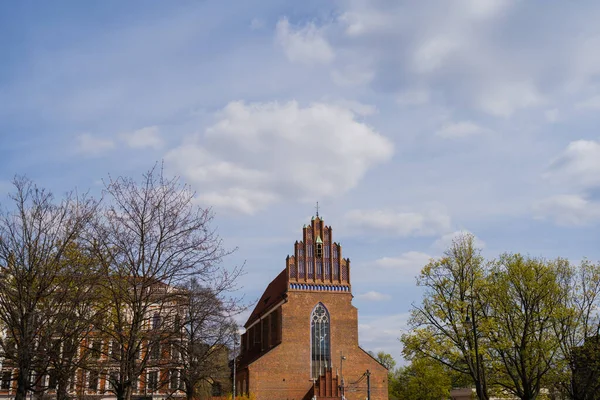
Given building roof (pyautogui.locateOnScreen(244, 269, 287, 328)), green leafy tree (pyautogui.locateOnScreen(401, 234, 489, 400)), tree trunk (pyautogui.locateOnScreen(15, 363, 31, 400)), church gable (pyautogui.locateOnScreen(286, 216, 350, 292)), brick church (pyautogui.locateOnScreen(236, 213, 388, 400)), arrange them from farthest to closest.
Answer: building roof (pyautogui.locateOnScreen(244, 269, 287, 328)), church gable (pyautogui.locateOnScreen(286, 216, 350, 292)), brick church (pyautogui.locateOnScreen(236, 213, 388, 400)), green leafy tree (pyautogui.locateOnScreen(401, 234, 489, 400)), tree trunk (pyautogui.locateOnScreen(15, 363, 31, 400))

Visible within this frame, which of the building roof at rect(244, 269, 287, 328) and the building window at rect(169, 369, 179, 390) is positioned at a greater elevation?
the building roof at rect(244, 269, 287, 328)

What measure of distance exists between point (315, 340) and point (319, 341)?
42 centimetres

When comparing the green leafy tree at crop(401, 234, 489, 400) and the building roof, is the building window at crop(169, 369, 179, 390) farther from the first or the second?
the building roof

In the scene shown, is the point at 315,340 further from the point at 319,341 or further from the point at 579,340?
the point at 579,340

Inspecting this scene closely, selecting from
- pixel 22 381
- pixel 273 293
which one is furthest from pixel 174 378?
pixel 273 293

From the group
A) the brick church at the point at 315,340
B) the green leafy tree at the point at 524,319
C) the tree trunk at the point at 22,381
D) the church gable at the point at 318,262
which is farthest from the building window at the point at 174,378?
the church gable at the point at 318,262

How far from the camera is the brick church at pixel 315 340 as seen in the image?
191 ft

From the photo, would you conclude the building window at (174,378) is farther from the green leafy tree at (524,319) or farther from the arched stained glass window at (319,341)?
the arched stained glass window at (319,341)

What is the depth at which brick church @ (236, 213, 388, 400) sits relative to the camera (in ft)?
191

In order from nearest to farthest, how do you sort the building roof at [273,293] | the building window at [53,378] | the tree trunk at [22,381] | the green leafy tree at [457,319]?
the tree trunk at [22,381] → the building window at [53,378] → the green leafy tree at [457,319] → the building roof at [273,293]

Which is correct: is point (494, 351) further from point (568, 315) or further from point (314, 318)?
point (314, 318)

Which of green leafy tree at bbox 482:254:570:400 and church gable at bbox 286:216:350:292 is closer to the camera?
green leafy tree at bbox 482:254:570:400

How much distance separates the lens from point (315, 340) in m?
61.2

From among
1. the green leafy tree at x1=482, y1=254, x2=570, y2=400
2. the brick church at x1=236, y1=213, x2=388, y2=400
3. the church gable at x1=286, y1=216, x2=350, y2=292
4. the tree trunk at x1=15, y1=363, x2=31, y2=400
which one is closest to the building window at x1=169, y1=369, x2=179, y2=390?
the tree trunk at x1=15, y1=363, x2=31, y2=400
